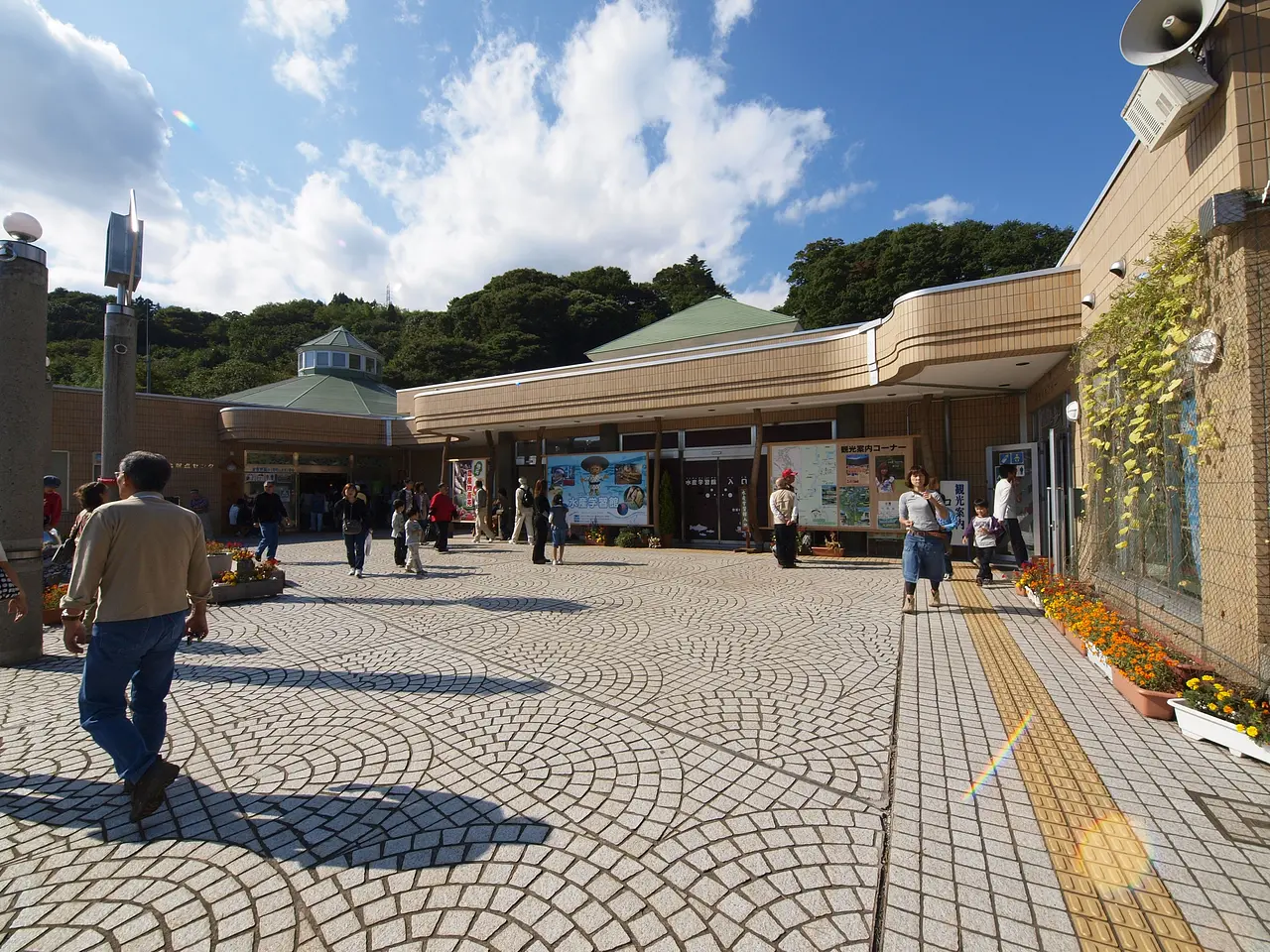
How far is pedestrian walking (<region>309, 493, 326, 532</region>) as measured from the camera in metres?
21.6

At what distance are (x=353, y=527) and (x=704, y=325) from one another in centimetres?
1343

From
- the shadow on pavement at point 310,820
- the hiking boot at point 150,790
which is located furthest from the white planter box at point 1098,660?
the hiking boot at point 150,790

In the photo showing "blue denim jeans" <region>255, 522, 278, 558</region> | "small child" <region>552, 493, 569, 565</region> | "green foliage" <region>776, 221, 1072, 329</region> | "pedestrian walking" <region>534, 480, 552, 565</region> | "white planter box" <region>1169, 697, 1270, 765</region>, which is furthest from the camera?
"green foliage" <region>776, 221, 1072, 329</region>

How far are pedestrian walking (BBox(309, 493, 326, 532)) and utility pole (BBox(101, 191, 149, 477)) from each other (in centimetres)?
1524

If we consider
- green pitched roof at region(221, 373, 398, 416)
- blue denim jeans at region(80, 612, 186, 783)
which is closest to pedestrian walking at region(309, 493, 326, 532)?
green pitched roof at region(221, 373, 398, 416)

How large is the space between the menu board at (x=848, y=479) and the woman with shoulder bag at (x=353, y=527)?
822cm

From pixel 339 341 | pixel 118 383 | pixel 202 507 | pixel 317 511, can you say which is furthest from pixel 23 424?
pixel 339 341

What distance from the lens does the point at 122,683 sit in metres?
3.04

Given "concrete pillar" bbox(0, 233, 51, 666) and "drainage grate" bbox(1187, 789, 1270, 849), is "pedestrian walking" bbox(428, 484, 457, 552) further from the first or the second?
"drainage grate" bbox(1187, 789, 1270, 849)

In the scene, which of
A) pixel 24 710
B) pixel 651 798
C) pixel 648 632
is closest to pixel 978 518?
pixel 648 632

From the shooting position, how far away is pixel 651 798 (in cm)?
307

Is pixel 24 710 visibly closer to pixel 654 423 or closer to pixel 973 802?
pixel 973 802

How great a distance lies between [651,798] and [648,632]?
3.45 meters

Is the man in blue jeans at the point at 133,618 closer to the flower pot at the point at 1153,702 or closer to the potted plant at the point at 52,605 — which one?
the potted plant at the point at 52,605
